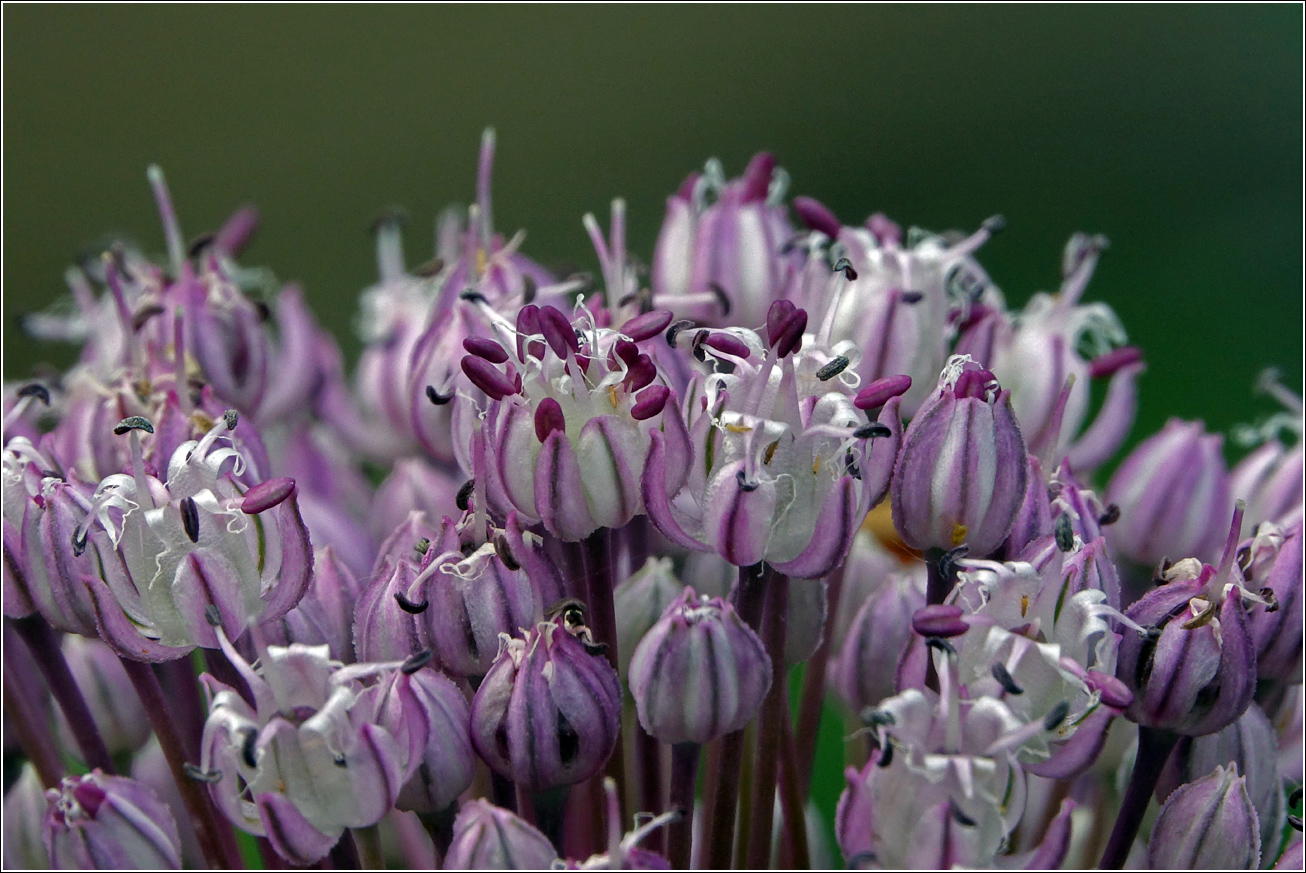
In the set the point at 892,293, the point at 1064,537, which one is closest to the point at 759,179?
the point at 892,293

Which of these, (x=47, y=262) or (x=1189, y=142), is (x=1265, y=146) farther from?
(x=47, y=262)

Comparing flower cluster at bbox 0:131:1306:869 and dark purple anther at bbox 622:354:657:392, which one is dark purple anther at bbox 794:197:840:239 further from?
dark purple anther at bbox 622:354:657:392

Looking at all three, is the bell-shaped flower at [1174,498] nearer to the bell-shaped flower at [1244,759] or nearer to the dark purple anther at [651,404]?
the bell-shaped flower at [1244,759]

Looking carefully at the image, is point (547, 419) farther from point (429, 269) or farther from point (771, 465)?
point (429, 269)

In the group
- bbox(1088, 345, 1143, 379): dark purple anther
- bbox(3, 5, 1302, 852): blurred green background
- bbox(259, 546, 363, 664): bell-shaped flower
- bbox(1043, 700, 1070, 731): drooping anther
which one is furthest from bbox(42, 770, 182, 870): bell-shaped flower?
bbox(3, 5, 1302, 852): blurred green background

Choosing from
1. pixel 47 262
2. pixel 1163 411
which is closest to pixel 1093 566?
pixel 1163 411

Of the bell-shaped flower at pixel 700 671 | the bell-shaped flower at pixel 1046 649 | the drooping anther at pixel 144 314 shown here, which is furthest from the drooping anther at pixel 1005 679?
the drooping anther at pixel 144 314
